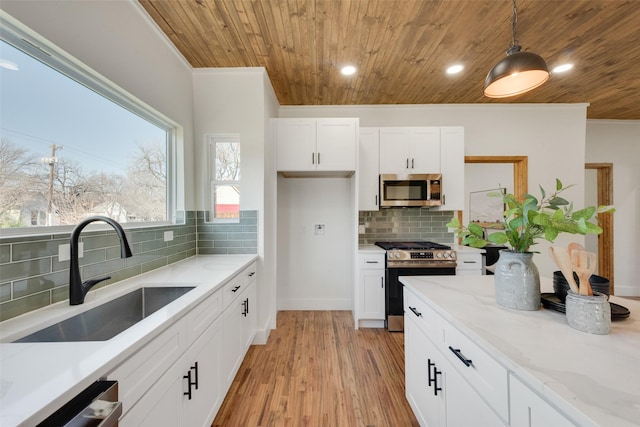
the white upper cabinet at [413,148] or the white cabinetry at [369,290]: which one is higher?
the white upper cabinet at [413,148]

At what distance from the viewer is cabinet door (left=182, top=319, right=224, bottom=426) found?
1216mm

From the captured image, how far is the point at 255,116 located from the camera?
2.58m

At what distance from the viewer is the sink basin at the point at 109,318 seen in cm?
106

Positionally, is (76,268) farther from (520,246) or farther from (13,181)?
(520,246)

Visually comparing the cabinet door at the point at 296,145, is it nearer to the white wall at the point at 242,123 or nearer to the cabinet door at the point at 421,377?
the white wall at the point at 242,123

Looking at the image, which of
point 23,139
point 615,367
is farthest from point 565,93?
point 23,139

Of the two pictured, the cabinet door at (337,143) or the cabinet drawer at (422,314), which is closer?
the cabinet drawer at (422,314)

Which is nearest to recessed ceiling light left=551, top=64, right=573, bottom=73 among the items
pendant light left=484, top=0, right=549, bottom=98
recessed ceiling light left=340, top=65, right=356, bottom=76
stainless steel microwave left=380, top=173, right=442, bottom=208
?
stainless steel microwave left=380, top=173, right=442, bottom=208

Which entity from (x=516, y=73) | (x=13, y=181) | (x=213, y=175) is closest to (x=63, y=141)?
(x=13, y=181)

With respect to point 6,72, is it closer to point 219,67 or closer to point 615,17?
point 219,67

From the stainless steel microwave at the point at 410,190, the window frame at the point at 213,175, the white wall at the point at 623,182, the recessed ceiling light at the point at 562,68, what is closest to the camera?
the recessed ceiling light at the point at 562,68

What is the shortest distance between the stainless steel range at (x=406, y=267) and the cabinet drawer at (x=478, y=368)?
1645mm

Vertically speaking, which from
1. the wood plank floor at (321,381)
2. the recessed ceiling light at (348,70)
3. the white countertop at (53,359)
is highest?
the recessed ceiling light at (348,70)

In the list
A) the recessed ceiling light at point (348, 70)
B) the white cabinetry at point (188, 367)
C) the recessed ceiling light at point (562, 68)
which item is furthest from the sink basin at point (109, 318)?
the recessed ceiling light at point (562, 68)
